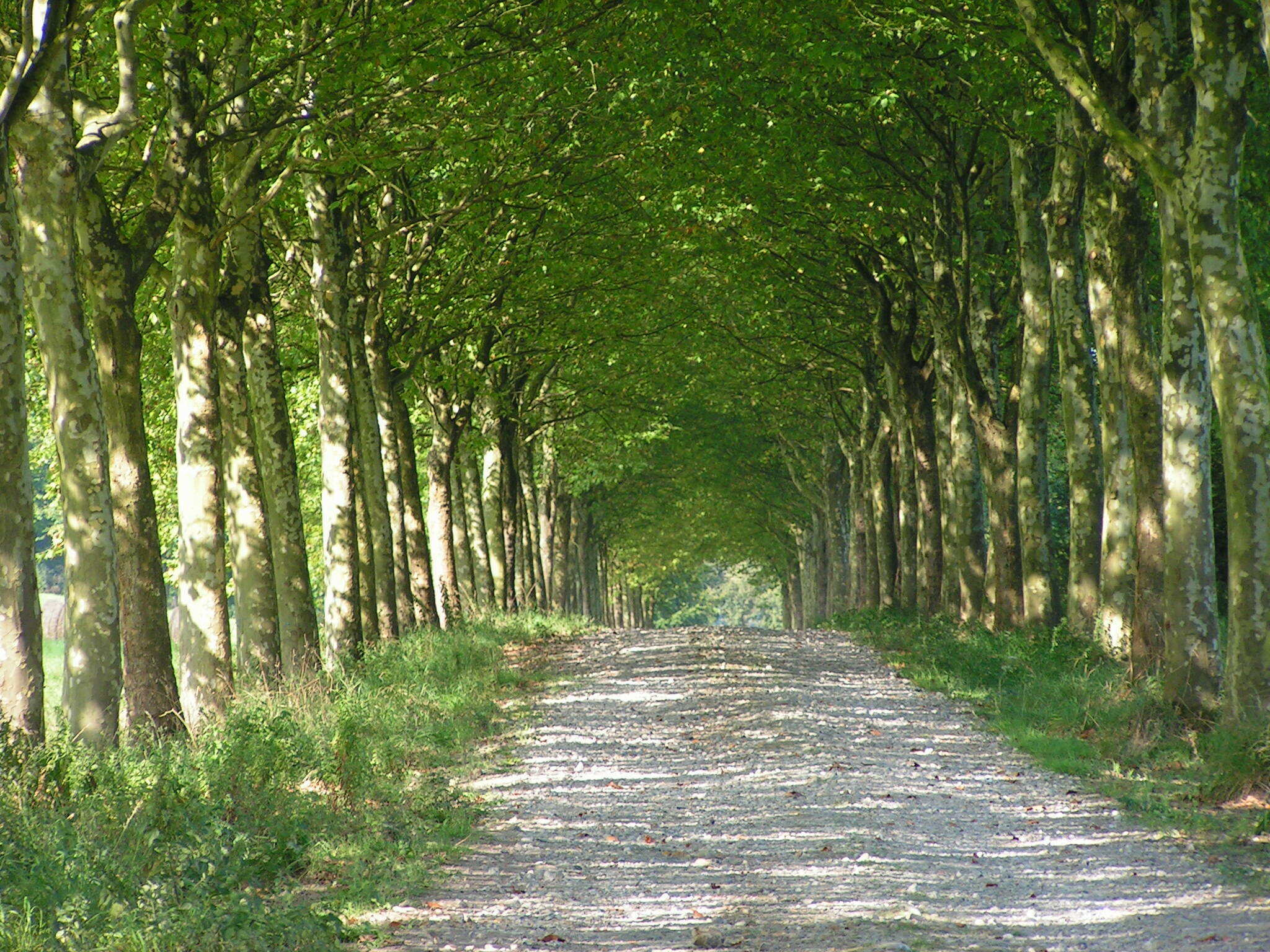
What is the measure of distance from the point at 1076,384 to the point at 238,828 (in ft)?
37.6

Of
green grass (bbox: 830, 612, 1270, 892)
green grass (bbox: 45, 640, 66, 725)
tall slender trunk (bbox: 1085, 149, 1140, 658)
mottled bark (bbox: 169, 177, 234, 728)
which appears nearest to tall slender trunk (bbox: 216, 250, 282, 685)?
mottled bark (bbox: 169, 177, 234, 728)

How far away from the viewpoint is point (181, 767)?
7617 millimetres

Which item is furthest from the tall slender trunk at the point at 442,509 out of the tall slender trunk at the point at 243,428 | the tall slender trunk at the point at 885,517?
the tall slender trunk at the point at 243,428

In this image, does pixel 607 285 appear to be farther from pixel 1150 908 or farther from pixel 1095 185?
pixel 1150 908

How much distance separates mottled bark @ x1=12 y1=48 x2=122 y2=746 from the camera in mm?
8336

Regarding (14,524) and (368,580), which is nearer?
(14,524)

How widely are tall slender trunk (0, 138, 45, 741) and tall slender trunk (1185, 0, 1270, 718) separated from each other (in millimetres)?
7809

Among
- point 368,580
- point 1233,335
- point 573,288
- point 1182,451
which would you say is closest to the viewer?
point 1233,335

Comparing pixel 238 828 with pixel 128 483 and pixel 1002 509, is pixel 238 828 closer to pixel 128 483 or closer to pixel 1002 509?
pixel 128 483

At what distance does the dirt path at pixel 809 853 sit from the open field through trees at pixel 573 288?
5.75ft

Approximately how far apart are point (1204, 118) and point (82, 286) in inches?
439

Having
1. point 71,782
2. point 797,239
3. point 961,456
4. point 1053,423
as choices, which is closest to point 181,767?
point 71,782

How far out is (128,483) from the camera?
415 inches

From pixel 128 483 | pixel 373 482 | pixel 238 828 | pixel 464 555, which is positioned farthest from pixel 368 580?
pixel 464 555
